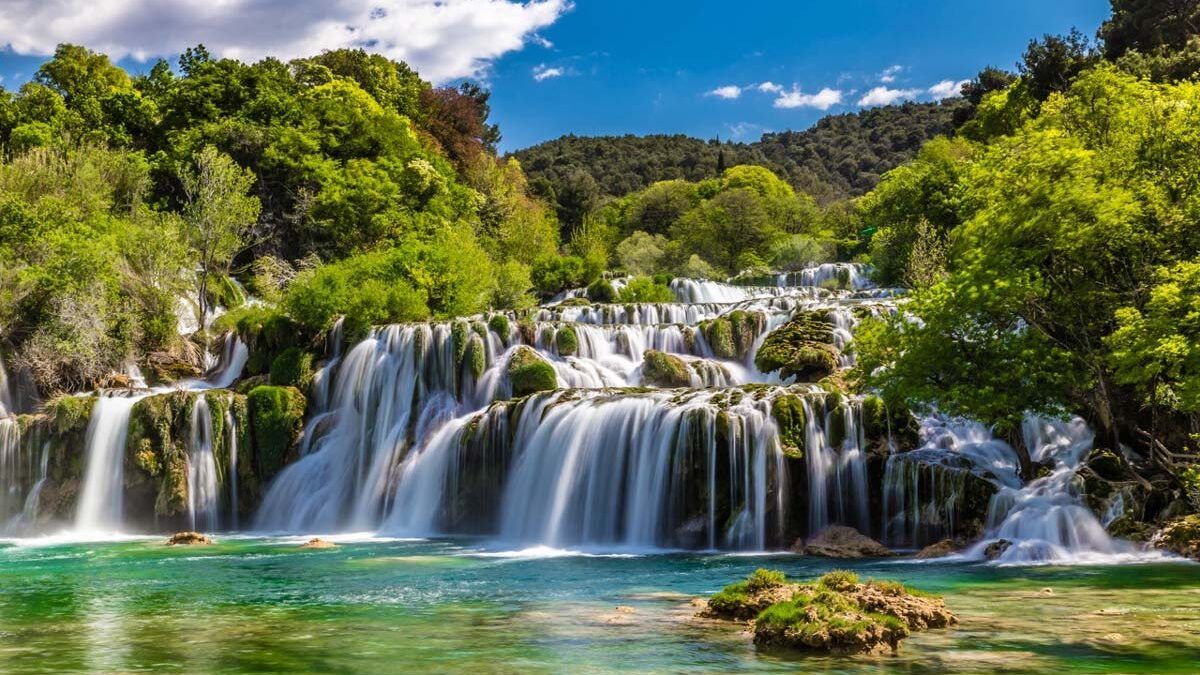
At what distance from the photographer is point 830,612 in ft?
38.5

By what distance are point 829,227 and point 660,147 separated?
6958cm

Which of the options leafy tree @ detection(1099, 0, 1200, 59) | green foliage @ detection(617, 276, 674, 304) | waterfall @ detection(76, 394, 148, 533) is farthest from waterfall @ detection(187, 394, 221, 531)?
leafy tree @ detection(1099, 0, 1200, 59)

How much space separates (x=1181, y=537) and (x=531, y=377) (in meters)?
19.2

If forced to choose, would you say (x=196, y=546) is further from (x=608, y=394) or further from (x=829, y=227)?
(x=829, y=227)

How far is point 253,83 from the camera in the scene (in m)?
58.5

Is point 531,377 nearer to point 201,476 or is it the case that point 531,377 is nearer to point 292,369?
point 292,369

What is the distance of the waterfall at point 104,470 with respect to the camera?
30734mm

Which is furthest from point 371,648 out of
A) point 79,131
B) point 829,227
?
point 829,227

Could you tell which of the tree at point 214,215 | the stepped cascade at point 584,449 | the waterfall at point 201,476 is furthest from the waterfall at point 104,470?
the tree at point 214,215

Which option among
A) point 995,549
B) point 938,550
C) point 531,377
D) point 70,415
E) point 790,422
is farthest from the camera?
point 531,377

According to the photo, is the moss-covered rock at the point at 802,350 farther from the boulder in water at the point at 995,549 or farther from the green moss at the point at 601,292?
the green moss at the point at 601,292

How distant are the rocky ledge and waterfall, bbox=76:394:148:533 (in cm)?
2423

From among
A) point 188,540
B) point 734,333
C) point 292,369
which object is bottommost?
point 188,540

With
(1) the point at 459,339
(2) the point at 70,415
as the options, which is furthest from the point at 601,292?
(2) the point at 70,415
